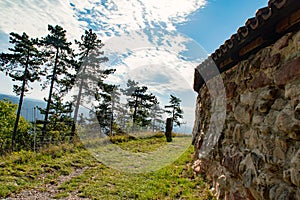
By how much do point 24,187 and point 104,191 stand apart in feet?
5.17

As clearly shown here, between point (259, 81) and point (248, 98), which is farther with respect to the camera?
point (248, 98)

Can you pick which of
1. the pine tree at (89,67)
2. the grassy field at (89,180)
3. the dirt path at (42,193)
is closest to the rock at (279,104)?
the grassy field at (89,180)

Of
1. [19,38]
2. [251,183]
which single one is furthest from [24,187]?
[19,38]

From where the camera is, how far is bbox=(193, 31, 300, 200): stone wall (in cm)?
183

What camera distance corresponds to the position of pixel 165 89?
7.88 m

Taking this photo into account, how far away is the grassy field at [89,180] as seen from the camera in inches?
160

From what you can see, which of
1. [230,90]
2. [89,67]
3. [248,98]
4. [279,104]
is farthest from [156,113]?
[279,104]

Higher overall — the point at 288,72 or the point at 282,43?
the point at 282,43

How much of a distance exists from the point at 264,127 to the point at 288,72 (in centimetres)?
63

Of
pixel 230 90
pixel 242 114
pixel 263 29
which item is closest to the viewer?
pixel 263 29

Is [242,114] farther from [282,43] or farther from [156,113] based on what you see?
[156,113]

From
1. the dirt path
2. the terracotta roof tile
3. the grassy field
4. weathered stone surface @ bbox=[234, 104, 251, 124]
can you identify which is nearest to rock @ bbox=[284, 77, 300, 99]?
the terracotta roof tile

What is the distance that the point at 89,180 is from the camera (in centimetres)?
499

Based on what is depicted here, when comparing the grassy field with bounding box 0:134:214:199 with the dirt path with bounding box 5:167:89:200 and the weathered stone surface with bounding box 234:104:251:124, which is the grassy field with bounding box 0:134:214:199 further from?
the weathered stone surface with bounding box 234:104:251:124
